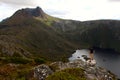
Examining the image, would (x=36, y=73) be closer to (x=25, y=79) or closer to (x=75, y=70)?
(x=25, y=79)

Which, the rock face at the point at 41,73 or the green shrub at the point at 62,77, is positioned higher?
the green shrub at the point at 62,77

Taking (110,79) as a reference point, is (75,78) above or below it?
above

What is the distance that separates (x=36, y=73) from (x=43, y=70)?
1.34 metres

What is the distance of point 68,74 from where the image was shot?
30.9m

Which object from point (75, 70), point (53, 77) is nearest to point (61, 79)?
point (53, 77)

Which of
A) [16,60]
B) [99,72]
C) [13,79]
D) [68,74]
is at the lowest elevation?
[16,60]

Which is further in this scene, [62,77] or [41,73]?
[41,73]

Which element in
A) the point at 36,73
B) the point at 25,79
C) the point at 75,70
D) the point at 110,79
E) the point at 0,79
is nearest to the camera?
the point at 75,70

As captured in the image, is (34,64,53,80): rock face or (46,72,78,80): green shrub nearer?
(46,72,78,80): green shrub

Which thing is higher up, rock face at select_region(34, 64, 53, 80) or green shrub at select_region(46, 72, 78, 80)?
green shrub at select_region(46, 72, 78, 80)

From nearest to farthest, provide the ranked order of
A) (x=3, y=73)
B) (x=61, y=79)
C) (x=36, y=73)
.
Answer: (x=61, y=79)
(x=36, y=73)
(x=3, y=73)

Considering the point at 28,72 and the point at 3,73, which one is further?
the point at 3,73

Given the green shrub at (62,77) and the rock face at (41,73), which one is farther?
the rock face at (41,73)

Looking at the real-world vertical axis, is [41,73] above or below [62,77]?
below
